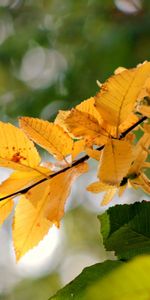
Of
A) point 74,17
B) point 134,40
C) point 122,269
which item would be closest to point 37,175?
point 122,269

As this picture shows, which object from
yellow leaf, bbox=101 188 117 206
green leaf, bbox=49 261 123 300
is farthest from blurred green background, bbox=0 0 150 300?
green leaf, bbox=49 261 123 300

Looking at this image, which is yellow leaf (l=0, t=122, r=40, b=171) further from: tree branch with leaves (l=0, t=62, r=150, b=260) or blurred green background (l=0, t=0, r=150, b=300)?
blurred green background (l=0, t=0, r=150, b=300)

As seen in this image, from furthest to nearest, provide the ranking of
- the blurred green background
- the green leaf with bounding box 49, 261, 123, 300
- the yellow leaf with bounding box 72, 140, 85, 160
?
the blurred green background
the yellow leaf with bounding box 72, 140, 85, 160
the green leaf with bounding box 49, 261, 123, 300

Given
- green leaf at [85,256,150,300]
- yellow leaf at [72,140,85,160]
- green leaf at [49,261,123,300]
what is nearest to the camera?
green leaf at [85,256,150,300]

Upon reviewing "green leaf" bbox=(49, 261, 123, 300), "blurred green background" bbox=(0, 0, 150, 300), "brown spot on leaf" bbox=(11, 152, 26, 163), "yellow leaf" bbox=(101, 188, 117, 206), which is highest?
"blurred green background" bbox=(0, 0, 150, 300)

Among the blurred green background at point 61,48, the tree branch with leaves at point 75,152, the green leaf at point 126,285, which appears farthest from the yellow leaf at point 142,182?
the blurred green background at point 61,48

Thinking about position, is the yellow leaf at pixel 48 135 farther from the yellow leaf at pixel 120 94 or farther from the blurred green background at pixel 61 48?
the blurred green background at pixel 61 48
